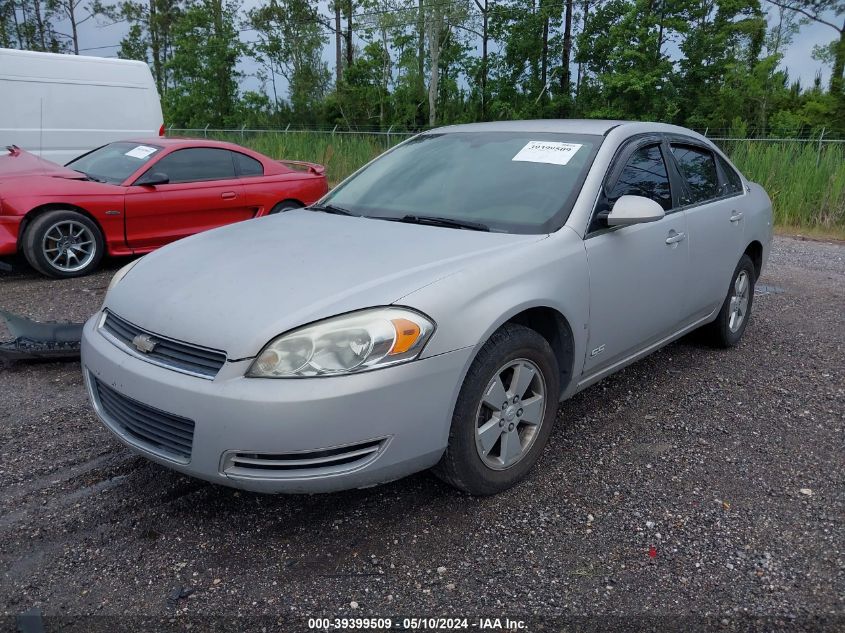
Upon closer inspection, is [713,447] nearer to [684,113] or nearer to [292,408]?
[292,408]

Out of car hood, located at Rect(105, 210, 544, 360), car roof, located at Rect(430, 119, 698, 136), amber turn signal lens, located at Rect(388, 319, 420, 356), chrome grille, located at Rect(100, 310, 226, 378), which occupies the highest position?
car roof, located at Rect(430, 119, 698, 136)

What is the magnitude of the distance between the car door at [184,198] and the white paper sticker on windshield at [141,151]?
0.20 m

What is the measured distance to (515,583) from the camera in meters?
2.38

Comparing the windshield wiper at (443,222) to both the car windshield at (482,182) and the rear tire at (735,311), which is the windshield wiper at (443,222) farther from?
the rear tire at (735,311)

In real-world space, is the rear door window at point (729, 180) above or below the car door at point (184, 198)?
above

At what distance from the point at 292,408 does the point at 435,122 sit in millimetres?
30714

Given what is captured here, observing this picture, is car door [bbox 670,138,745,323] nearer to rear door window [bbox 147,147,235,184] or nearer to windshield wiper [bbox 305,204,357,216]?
windshield wiper [bbox 305,204,357,216]

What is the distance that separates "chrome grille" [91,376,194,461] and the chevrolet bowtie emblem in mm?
184

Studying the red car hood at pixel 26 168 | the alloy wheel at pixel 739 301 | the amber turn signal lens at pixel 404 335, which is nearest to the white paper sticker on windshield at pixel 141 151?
the red car hood at pixel 26 168

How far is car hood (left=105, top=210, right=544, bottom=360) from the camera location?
241 cm

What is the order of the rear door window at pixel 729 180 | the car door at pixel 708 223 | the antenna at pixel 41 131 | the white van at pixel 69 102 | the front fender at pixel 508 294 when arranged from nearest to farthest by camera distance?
the front fender at pixel 508 294, the car door at pixel 708 223, the rear door window at pixel 729 180, the white van at pixel 69 102, the antenna at pixel 41 131

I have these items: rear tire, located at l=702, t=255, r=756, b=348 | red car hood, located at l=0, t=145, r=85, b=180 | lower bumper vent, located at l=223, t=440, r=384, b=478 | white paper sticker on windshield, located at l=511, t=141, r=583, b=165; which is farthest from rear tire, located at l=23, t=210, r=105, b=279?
rear tire, located at l=702, t=255, r=756, b=348

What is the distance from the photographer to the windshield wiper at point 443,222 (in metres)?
3.17

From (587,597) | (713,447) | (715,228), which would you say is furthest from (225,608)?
(715,228)
